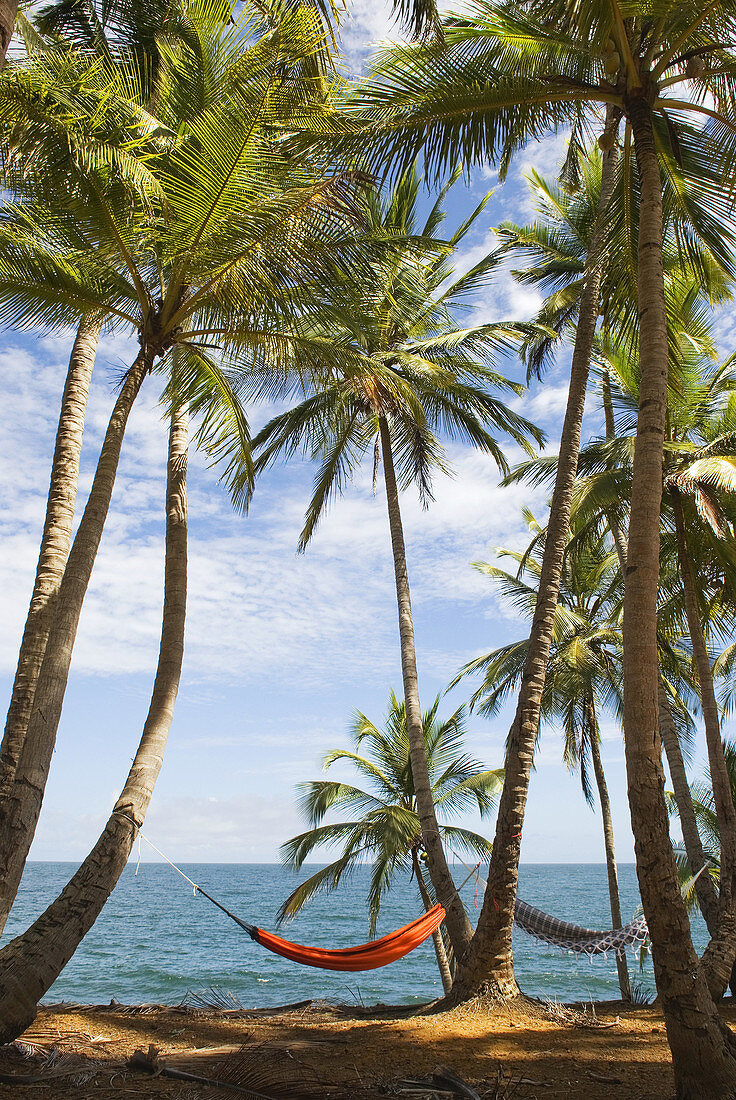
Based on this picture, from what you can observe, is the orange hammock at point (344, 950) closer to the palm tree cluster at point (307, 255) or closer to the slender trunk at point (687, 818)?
the palm tree cluster at point (307, 255)

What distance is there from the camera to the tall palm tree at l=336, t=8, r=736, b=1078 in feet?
12.3

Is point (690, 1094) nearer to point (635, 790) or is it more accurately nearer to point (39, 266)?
point (635, 790)

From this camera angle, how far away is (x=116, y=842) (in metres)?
4.94

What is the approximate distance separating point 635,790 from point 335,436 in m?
7.13

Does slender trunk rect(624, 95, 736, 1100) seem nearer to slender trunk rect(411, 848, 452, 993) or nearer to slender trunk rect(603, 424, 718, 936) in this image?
slender trunk rect(603, 424, 718, 936)

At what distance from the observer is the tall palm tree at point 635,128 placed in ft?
12.3

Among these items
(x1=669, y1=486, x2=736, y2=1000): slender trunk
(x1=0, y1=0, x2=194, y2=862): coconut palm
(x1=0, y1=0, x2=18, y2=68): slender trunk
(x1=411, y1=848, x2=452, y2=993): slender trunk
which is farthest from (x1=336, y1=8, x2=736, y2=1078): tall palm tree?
(x1=411, y1=848, x2=452, y2=993): slender trunk

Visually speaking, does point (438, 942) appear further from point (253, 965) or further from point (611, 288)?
point (253, 965)

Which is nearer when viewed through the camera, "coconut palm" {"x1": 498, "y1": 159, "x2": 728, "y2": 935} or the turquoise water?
"coconut palm" {"x1": 498, "y1": 159, "x2": 728, "y2": 935}

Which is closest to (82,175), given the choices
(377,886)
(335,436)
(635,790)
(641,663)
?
(641,663)

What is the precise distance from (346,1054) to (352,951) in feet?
3.01

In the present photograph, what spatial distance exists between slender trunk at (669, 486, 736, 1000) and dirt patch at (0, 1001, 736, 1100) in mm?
625

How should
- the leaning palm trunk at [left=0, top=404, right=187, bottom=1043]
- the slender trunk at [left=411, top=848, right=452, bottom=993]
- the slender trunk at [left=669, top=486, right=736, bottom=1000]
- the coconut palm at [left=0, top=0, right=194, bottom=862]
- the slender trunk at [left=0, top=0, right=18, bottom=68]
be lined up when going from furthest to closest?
the slender trunk at [left=411, top=848, right=452, bottom=993] < the slender trunk at [left=669, top=486, right=736, bottom=1000] < the coconut palm at [left=0, top=0, right=194, bottom=862] < the leaning palm trunk at [left=0, top=404, right=187, bottom=1043] < the slender trunk at [left=0, top=0, right=18, bottom=68]

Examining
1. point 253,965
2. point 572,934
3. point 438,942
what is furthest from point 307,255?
point 253,965
